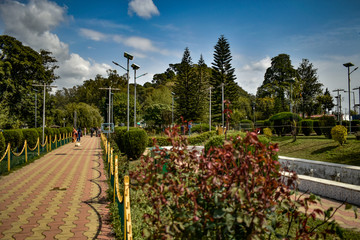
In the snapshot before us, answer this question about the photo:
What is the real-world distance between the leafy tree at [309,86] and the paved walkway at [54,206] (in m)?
51.1

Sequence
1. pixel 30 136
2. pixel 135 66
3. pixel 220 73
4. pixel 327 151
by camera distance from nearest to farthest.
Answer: pixel 327 151
pixel 135 66
pixel 30 136
pixel 220 73

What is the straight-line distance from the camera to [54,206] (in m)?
5.67

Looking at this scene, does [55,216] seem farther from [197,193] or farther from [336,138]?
[336,138]

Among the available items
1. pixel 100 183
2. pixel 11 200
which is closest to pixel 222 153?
pixel 11 200

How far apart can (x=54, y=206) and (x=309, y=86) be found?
57750mm

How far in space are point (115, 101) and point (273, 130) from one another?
42.3m

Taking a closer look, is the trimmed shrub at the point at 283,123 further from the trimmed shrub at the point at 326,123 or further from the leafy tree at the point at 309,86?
the leafy tree at the point at 309,86

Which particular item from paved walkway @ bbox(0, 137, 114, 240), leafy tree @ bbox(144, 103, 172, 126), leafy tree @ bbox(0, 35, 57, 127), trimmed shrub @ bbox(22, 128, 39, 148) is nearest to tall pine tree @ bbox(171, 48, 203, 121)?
leafy tree @ bbox(144, 103, 172, 126)

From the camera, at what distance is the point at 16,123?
31.3 metres

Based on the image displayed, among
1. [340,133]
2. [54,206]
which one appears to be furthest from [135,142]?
[340,133]

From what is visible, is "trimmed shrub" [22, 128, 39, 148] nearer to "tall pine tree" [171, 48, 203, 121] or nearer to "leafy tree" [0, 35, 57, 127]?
"leafy tree" [0, 35, 57, 127]

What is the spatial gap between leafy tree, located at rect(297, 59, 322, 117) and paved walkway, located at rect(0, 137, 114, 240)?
168 feet

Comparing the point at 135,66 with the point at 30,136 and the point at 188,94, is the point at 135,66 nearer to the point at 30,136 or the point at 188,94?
the point at 30,136

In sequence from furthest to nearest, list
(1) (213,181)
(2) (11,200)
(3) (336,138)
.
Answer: (3) (336,138) < (2) (11,200) < (1) (213,181)
